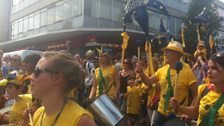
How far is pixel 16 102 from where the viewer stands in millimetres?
4840

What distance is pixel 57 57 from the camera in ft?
9.77

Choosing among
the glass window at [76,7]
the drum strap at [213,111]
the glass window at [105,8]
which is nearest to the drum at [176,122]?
the drum strap at [213,111]

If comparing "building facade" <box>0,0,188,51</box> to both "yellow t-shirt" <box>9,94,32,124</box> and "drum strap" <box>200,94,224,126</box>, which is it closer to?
"yellow t-shirt" <box>9,94,32,124</box>

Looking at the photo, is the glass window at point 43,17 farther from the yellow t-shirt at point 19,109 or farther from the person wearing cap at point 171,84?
the yellow t-shirt at point 19,109

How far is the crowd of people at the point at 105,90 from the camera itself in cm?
296

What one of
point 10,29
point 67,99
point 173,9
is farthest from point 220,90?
point 10,29

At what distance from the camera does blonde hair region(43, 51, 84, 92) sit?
2965 millimetres

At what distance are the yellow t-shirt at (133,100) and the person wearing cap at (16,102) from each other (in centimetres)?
529

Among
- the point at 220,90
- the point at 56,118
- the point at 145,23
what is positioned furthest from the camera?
the point at 145,23

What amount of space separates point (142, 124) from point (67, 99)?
7264 millimetres

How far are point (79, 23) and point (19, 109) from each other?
75.5 feet

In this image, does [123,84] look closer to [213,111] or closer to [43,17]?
[213,111]

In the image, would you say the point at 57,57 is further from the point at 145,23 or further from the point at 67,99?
the point at 145,23

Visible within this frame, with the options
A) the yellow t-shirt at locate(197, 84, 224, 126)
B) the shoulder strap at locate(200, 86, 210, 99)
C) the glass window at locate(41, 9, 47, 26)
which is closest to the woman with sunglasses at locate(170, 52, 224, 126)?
the yellow t-shirt at locate(197, 84, 224, 126)
